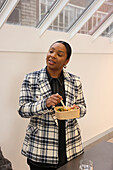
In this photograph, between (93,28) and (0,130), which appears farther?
(93,28)

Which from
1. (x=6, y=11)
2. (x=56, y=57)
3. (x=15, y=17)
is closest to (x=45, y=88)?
(x=56, y=57)

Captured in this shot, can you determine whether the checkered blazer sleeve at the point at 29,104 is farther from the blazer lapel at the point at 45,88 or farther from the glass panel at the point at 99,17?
the glass panel at the point at 99,17

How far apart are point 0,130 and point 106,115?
2381 millimetres

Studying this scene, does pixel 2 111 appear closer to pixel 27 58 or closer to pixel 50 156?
pixel 27 58

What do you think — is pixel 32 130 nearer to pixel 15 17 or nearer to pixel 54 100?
pixel 54 100

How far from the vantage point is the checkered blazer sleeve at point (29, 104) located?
1708 mm

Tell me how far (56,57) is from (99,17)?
1836 mm

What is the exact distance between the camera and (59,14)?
113 inches

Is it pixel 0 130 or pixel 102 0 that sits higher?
pixel 102 0

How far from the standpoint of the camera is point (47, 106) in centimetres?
169

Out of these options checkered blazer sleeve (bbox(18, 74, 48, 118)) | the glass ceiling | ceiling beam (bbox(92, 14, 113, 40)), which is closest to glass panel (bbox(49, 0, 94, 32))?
the glass ceiling

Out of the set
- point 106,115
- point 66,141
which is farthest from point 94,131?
point 66,141

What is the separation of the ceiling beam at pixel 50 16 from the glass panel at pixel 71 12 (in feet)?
0.69

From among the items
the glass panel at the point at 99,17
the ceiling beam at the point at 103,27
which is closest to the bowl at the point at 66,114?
the glass panel at the point at 99,17
